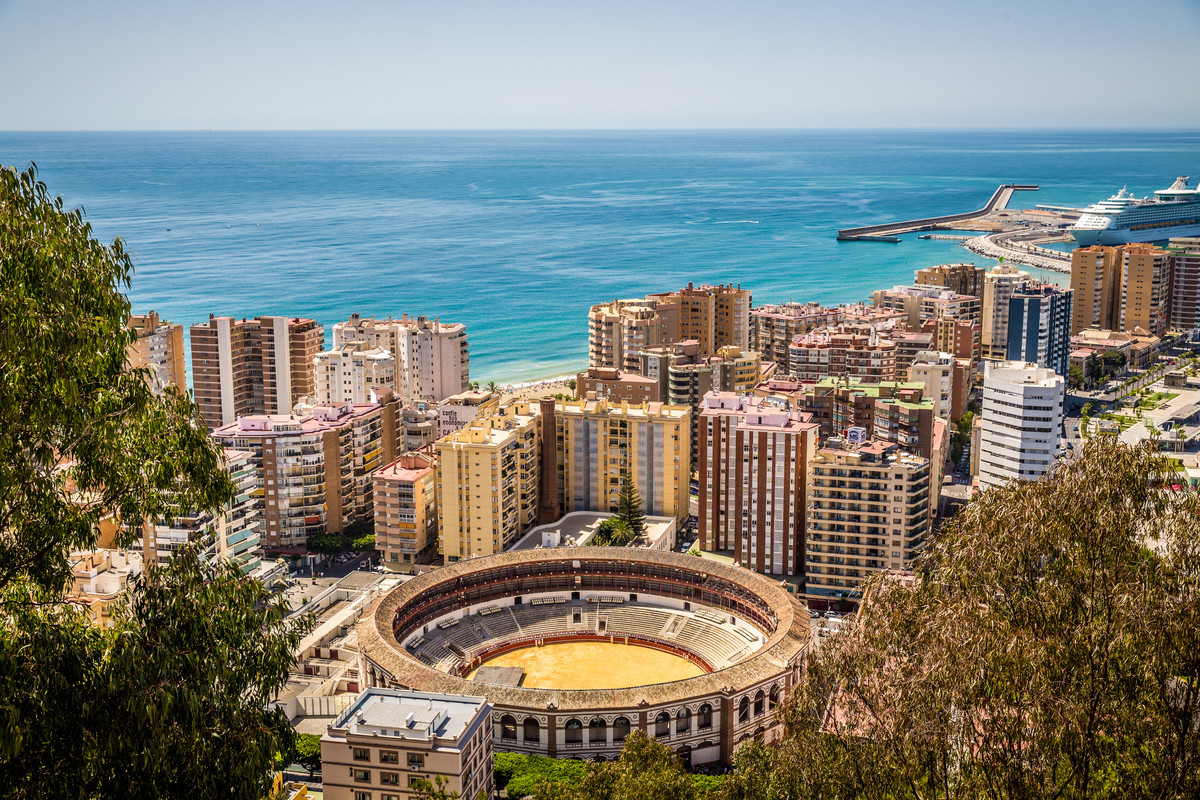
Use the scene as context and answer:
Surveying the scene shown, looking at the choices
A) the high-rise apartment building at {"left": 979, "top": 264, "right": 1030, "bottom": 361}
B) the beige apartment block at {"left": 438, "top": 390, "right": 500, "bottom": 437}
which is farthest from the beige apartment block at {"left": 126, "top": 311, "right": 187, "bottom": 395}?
the high-rise apartment building at {"left": 979, "top": 264, "right": 1030, "bottom": 361}

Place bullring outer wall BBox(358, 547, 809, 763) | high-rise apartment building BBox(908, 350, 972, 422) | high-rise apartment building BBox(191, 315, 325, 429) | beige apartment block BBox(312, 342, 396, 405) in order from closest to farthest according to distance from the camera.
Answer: bullring outer wall BBox(358, 547, 809, 763) < high-rise apartment building BBox(908, 350, 972, 422) < beige apartment block BBox(312, 342, 396, 405) < high-rise apartment building BBox(191, 315, 325, 429)

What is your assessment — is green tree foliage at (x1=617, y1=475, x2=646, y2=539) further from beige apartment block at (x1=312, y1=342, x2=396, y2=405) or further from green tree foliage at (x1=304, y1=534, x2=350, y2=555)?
beige apartment block at (x1=312, y1=342, x2=396, y2=405)

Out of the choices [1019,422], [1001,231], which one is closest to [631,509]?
[1019,422]

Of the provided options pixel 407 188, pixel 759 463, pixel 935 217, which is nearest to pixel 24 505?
pixel 759 463

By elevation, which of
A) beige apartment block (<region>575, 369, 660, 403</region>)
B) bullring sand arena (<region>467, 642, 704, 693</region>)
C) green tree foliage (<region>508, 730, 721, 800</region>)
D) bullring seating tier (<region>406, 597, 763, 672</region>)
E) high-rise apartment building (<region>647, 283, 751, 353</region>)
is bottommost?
bullring sand arena (<region>467, 642, 704, 693</region>)

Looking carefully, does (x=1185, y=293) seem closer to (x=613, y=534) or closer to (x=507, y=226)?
(x=613, y=534)

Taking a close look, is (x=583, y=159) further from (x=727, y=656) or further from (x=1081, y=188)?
(x=727, y=656)

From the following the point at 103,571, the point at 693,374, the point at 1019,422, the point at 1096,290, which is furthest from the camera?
the point at 1096,290
